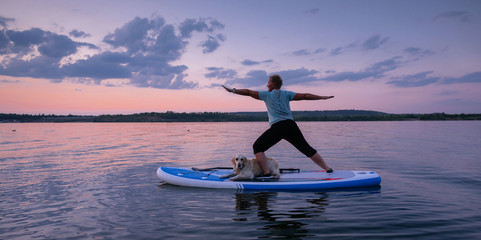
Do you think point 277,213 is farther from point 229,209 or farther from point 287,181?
point 287,181

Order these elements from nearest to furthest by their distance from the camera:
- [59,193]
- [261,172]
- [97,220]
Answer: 1. [97,220]
2. [59,193]
3. [261,172]

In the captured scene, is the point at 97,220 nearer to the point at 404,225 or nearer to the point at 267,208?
the point at 267,208

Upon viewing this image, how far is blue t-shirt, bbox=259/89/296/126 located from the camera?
842 cm

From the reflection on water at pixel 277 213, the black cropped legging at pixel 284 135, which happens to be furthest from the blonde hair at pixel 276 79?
the reflection on water at pixel 277 213

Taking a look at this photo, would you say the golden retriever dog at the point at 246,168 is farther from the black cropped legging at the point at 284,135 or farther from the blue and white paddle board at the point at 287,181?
the black cropped legging at the point at 284,135

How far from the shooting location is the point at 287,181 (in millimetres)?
9141

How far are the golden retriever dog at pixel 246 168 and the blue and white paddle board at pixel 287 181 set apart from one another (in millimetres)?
194

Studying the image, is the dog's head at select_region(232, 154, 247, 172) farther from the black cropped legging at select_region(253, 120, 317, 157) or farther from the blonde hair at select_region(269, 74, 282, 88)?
the blonde hair at select_region(269, 74, 282, 88)

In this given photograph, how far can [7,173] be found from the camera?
39.5ft

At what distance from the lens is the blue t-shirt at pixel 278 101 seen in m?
8.42

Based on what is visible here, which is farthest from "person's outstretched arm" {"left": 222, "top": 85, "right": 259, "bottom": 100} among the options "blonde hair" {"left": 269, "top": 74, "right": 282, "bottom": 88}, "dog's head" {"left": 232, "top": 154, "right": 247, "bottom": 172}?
"dog's head" {"left": 232, "top": 154, "right": 247, "bottom": 172}

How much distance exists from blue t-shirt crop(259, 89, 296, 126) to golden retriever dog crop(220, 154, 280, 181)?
166 cm

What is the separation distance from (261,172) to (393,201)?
366cm

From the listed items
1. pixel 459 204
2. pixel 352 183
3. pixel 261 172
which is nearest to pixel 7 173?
pixel 261 172
